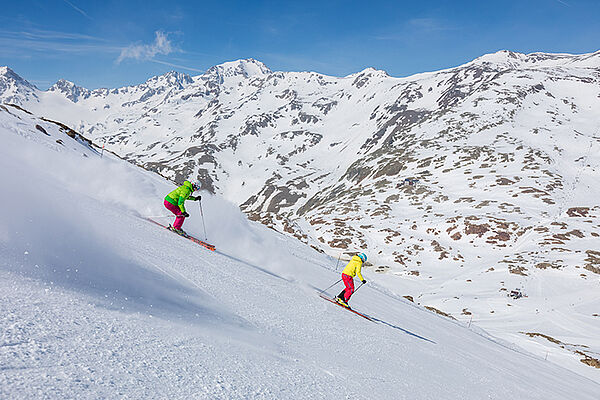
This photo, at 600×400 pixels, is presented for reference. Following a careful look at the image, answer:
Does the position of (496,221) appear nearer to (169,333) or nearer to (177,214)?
(177,214)

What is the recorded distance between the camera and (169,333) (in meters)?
4.50

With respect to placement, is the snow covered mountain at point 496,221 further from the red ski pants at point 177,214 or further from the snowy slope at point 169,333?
the red ski pants at point 177,214

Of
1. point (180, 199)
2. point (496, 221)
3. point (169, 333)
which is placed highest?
point (496, 221)

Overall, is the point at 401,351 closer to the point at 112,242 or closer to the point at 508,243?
the point at 112,242

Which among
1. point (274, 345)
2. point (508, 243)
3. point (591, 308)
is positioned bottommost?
point (274, 345)

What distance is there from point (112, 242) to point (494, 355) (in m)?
15.0

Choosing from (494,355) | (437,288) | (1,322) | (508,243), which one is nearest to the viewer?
(1,322)

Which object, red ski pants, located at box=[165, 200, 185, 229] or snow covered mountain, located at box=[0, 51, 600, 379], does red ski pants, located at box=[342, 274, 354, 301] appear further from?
snow covered mountain, located at box=[0, 51, 600, 379]

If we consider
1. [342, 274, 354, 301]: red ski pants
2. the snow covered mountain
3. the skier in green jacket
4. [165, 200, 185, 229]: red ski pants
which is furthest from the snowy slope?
the snow covered mountain

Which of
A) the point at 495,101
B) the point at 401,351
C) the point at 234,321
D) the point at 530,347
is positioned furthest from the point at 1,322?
the point at 495,101

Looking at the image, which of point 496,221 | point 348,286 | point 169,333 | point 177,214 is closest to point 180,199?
point 177,214

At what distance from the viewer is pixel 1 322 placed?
126 inches

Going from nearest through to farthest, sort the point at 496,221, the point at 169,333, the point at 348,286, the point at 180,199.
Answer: the point at 169,333 → the point at 348,286 → the point at 180,199 → the point at 496,221

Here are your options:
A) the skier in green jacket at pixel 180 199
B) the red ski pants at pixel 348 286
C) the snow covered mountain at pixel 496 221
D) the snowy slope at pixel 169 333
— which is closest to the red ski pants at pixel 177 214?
the skier in green jacket at pixel 180 199
